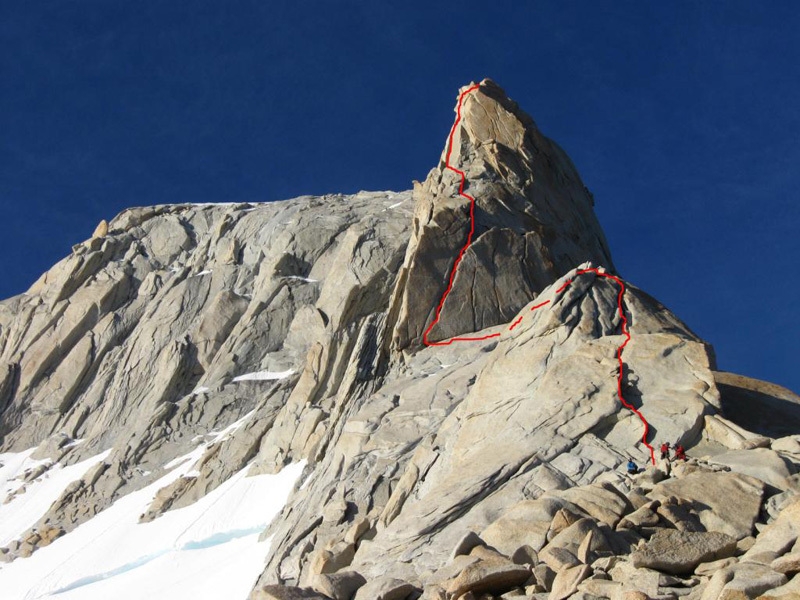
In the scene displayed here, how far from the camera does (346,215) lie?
242ft

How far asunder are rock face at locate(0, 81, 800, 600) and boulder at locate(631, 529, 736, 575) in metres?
0.06

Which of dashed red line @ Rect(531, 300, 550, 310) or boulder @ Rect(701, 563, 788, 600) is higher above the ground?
dashed red line @ Rect(531, 300, 550, 310)

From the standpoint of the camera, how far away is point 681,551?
1534 cm

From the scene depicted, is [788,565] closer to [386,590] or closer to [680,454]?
[386,590]

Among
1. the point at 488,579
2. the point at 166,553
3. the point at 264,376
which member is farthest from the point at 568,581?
the point at 264,376

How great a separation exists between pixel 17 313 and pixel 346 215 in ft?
93.4

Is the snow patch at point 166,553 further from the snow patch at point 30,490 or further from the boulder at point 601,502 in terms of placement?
the boulder at point 601,502

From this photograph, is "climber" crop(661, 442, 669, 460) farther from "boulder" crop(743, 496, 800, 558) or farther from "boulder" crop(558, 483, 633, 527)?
"boulder" crop(743, 496, 800, 558)

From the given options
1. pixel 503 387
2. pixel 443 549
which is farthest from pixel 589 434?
pixel 443 549

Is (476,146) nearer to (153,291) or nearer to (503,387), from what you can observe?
(503,387)

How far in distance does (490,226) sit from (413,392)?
1231cm

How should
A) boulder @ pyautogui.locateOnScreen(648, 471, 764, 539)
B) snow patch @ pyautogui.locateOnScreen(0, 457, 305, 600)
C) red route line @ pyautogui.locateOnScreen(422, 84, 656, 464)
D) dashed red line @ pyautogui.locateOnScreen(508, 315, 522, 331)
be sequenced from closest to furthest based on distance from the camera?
1. boulder @ pyautogui.locateOnScreen(648, 471, 764, 539)
2. red route line @ pyautogui.locateOnScreen(422, 84, 656, 464)
3. dashed red line @ pyautogui.locateOnScreen(508, 315, 522, 331)
4. snow patch @ pyautogui.locateOnScreen(0, 457, 305, 600)

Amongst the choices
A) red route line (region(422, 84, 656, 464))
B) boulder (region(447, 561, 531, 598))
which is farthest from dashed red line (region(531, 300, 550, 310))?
boulder (region(447, 561, 531, 598))

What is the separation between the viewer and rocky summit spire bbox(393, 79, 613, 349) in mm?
42469
